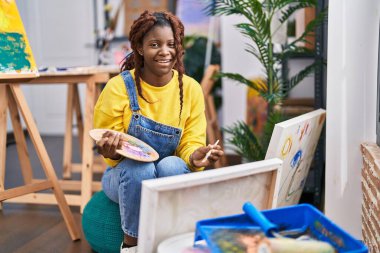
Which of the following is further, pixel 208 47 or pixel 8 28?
pixel 208 47

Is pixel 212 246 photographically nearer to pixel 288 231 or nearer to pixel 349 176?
pixel 288 231

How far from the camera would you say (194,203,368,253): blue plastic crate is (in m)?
0.93

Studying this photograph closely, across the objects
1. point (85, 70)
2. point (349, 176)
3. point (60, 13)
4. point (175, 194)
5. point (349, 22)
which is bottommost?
point (349, 176)

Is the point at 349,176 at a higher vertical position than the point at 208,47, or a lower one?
lower

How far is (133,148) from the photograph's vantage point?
4.56ft

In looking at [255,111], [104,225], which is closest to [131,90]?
[104,225]

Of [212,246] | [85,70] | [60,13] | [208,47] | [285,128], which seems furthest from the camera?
[60,13]

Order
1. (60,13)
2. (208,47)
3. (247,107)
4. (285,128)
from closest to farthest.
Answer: (285,128) < (247,107) < (208,47) < (60,13)

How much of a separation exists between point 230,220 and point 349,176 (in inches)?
34.2

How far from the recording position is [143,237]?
1.01 meters

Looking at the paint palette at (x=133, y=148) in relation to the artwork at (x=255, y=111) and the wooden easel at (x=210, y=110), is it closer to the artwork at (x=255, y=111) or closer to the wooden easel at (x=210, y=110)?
the wooden easel at (x=210, y=110)

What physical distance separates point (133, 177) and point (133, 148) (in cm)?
9

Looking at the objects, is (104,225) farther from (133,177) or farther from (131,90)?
(131,90)

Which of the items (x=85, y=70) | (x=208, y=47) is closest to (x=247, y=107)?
(x=208, y=47)
